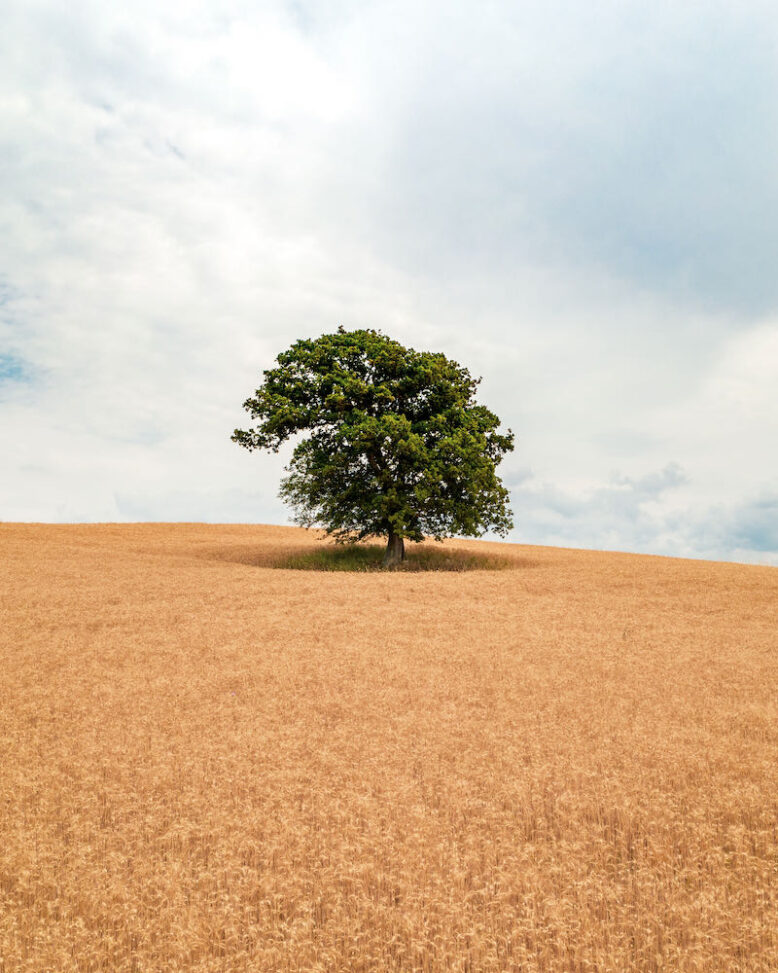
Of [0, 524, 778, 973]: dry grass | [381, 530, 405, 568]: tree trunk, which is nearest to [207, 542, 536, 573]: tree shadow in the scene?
[381, 530, 405, 568]: tree trunk

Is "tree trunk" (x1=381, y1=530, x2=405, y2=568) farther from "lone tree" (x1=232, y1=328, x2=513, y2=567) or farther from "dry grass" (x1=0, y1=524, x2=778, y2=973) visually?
"dry grass" (x1=0, y1=524, x2=778, y2=973)

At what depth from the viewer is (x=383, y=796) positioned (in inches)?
291

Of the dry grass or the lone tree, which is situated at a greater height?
the lone tree

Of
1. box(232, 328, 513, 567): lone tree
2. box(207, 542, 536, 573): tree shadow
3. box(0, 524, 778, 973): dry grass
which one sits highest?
box(232, 328, 513, 567): lone tree

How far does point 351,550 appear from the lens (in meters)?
35.0

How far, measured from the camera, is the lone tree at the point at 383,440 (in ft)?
95.6

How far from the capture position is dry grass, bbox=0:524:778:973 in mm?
5375

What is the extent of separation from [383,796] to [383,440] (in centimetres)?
2284

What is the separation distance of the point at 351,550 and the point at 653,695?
2489 centimetres

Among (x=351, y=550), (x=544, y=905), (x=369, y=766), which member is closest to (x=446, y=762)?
(x=369, y=766)

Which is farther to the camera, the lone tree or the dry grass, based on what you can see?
the lone tree

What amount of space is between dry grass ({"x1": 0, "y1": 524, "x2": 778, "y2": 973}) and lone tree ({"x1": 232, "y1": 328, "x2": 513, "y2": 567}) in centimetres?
1374

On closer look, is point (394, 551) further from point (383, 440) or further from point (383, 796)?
point (383, 796)

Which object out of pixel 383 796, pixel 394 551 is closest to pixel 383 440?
pixel 394 551
